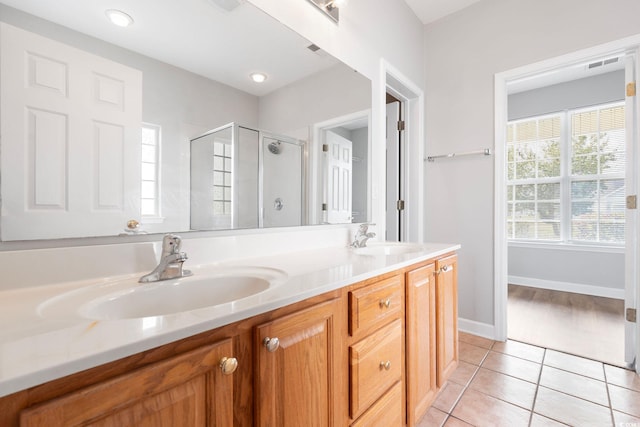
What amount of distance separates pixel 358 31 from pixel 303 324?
6.04ft

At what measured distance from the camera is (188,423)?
528mm

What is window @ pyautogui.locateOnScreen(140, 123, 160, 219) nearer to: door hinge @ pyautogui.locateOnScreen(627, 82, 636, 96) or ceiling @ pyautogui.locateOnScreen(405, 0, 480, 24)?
ceiling @ pyautogui.locateOnScreen(405, 0, 480, 24)

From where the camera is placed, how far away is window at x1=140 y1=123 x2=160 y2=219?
3.14 ft

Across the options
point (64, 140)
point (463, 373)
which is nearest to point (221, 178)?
point (64, 140)

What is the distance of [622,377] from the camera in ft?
5.86

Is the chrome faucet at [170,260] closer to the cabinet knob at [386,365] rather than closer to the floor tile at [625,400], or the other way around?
the cabinet knob at [386,365]

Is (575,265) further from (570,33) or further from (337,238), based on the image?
(337,238)

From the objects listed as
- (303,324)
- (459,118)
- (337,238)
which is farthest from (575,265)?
(303,324)

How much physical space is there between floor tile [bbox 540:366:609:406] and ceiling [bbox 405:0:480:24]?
282cm

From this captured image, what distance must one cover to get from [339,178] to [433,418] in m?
1.35

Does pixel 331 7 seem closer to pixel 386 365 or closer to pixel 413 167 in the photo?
pixel 413 167

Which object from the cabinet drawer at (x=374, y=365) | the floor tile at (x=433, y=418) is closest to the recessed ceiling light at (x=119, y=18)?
the cabinet drawer at (x=374, y=365)

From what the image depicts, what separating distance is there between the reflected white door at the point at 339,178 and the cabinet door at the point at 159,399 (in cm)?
120

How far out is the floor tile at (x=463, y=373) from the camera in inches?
70.2
